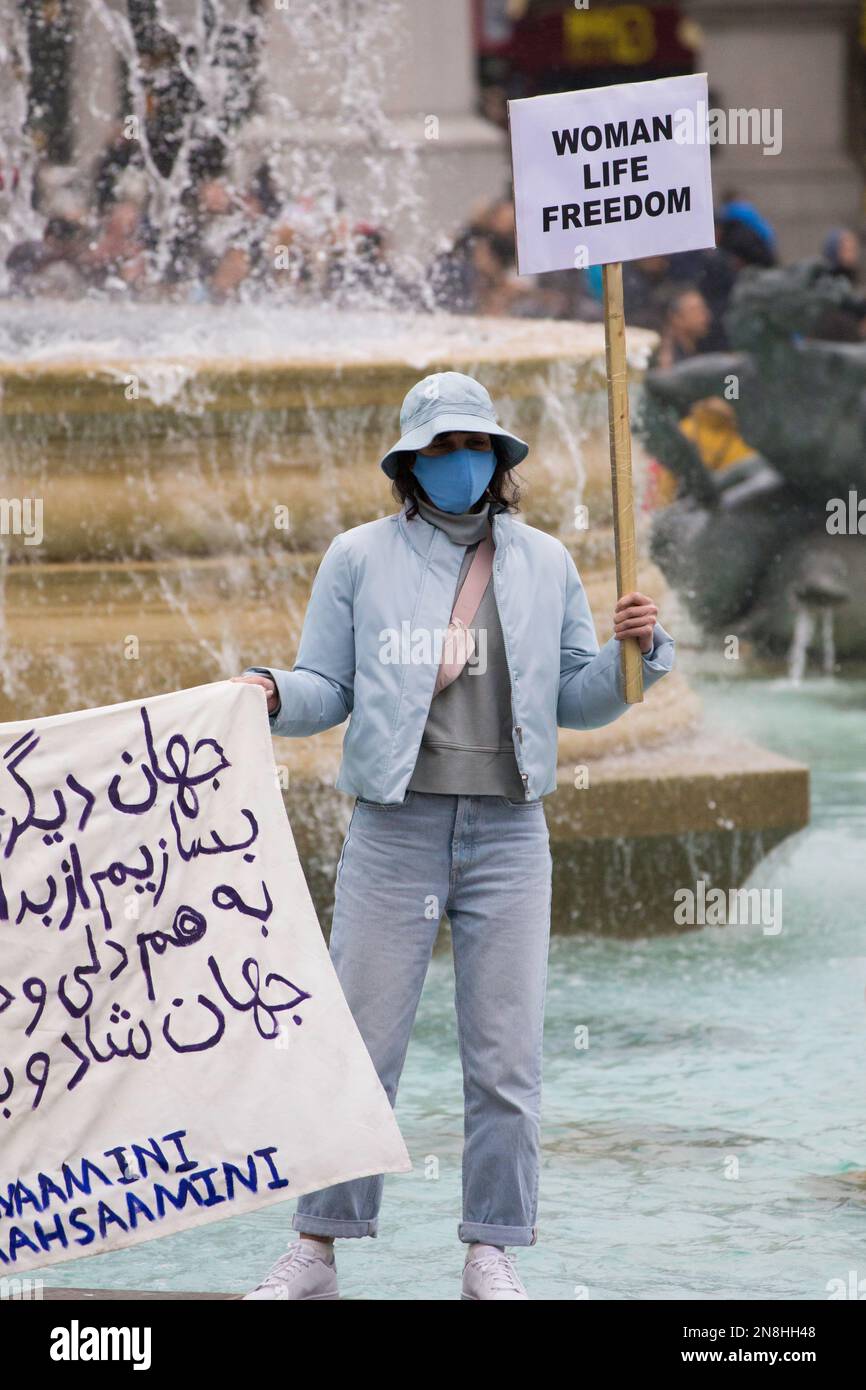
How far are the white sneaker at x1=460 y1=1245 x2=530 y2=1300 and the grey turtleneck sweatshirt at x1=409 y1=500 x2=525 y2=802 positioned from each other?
751 millimetres

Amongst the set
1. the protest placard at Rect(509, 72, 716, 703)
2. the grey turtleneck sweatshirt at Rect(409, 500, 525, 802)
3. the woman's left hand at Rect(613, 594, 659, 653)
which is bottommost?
the grey turtleneck sweatshirt at Rect(409, 500, 525, 802)

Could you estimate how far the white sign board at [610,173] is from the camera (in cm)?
394

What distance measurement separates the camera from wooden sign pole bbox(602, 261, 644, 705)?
3.85 metres

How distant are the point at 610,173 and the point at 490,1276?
1.85 metres

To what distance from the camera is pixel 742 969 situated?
6.44 metres

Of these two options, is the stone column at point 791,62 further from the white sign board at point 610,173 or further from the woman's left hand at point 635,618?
the woman's left hand at point 635,618

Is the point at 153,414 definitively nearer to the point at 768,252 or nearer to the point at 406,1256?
the point at 406,1256

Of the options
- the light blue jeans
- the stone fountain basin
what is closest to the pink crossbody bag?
the light blue jeans

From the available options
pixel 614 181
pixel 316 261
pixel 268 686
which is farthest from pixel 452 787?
pixel 316 261

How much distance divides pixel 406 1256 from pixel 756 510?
7.95m

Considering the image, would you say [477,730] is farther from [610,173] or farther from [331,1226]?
[610,173]

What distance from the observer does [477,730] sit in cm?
386

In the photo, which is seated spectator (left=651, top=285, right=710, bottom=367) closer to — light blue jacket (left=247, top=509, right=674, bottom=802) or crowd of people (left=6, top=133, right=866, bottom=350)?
crowd of people (left=6, top=133, right=866, bottom=350)

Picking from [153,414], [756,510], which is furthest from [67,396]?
[756,510]
